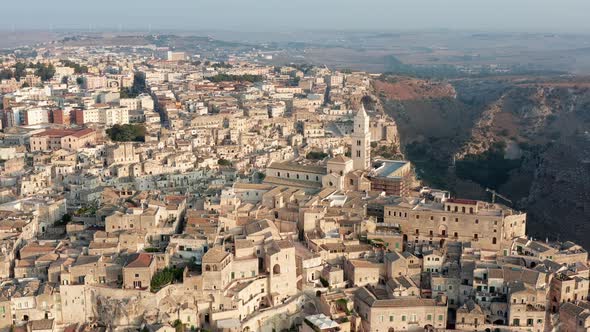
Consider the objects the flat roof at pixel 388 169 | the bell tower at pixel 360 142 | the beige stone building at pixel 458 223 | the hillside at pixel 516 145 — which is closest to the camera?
the beige stone building at pixel 458 223

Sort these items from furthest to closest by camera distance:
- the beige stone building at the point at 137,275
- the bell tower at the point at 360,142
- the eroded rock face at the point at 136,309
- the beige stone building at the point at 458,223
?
the bell tower at the point at 360,142, the beige stone building at the point at 458,223, the beige stone building at the point at 137,275, the eroded rock face at the point at 136,309

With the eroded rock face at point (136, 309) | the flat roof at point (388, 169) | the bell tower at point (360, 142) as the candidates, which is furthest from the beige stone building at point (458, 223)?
the eroded rock face at point (136, 309)

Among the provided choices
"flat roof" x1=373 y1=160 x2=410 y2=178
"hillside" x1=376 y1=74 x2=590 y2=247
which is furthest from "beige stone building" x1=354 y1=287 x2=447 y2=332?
"hillside" x1=376 y1=74 x2=590 y2=247

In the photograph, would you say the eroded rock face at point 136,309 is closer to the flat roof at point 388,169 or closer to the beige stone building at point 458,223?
the beige stone building at point 458,223

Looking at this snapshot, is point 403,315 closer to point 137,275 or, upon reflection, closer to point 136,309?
point 136,309

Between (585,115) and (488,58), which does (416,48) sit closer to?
(488,58)

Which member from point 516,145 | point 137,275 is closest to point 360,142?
point 137,275

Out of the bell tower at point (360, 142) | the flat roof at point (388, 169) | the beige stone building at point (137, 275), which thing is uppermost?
the bell tower at point (360, 142)

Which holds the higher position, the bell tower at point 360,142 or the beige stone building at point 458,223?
the bell tower at point 360,142

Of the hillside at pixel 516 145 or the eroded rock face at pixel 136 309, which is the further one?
the hillside at pixel 516 145

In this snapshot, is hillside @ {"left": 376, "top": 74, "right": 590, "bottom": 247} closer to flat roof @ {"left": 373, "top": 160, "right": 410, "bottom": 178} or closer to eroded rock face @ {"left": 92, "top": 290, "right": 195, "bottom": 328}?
flat roof @ {"left": 373, "top": 160, "right": 410, "bottom": 178}
